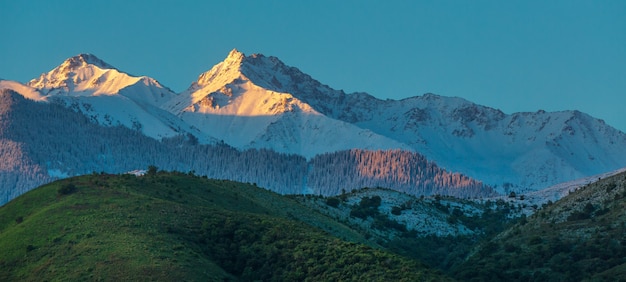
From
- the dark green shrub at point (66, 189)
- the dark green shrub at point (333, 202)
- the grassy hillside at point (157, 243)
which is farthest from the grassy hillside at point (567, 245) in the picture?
the dark green shrub at point (333, 202)

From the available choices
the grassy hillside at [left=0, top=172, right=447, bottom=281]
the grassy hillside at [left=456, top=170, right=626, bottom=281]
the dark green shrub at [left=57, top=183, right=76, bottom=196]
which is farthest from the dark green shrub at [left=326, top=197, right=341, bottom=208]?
the dark green shrub at [left=57, top=183, right=76, bottom=196]

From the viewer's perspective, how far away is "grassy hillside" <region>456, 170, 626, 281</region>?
373 ft

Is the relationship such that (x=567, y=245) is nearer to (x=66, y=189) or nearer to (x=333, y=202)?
(x=66, y=189)

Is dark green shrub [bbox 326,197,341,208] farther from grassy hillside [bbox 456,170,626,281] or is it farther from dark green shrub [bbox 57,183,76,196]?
dark green shrub [bbox 57,183,76,196]

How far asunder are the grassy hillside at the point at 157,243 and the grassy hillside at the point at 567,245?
1875cm

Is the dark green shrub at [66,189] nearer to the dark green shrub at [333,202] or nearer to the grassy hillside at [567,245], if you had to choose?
the grassy hillside at [567,245]

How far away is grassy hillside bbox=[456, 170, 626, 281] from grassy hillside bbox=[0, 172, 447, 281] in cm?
1875

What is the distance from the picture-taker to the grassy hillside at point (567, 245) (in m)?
114

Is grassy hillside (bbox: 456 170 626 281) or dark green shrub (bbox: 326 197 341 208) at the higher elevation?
dark green shrub (bbox: 326 197 341 208)

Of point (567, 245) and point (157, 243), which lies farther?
point (567, 245)

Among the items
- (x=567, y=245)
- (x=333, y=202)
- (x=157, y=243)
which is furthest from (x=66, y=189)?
(x=333, y=202)

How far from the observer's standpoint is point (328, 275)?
329 feet

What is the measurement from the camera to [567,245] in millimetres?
121875

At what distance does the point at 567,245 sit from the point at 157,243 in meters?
48.6
